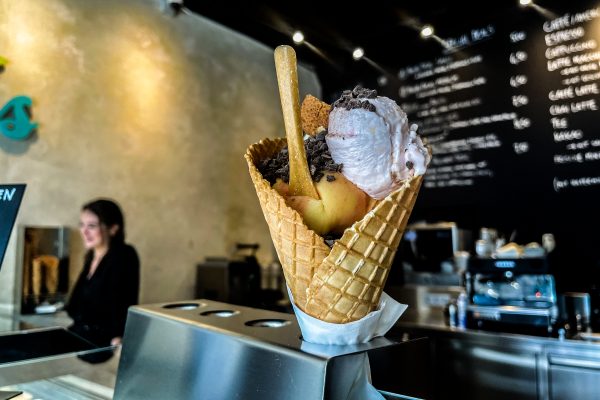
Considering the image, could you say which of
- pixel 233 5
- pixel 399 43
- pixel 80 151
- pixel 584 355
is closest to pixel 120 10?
pixel 233 5

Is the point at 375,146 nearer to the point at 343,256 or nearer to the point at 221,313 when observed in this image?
the point at 343,256

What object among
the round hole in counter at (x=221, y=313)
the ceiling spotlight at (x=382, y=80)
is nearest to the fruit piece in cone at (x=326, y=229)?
the round hole in counter at (x=221, y=313)

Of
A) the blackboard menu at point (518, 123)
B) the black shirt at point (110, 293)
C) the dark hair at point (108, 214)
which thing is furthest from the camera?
the blackboard menu at point (518, 123)

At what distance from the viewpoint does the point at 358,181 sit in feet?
2.93

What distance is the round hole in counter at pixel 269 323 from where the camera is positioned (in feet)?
3.53

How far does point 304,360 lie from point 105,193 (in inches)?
140

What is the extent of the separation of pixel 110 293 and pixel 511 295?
9.38 ft

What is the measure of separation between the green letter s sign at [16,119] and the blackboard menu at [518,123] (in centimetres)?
346

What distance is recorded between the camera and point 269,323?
113 centimetres

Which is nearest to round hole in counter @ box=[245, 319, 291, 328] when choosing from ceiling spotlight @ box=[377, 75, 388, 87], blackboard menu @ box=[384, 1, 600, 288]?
blackboard menu @ box=[384, 1, 600, 288]

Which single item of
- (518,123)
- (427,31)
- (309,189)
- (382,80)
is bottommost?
(309,189)

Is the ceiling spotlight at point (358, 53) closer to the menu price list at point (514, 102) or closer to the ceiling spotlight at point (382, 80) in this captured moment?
the ceiling spotlight at point (382, 80)

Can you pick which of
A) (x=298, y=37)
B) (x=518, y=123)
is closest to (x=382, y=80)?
(x=298, y=37)

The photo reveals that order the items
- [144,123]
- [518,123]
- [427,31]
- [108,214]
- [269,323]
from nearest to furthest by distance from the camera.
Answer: [269,323], [108,214], [518,123], [144,123], [427,31]
